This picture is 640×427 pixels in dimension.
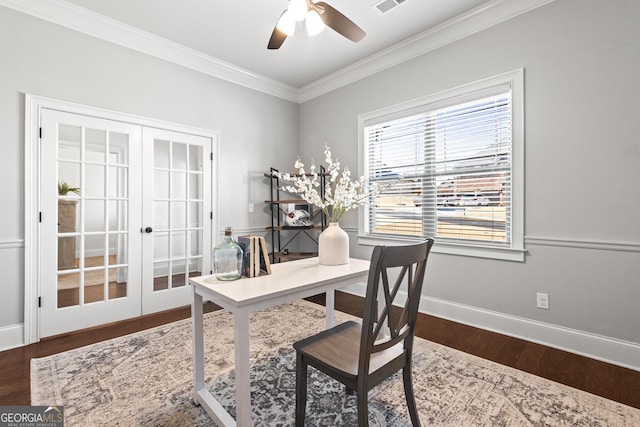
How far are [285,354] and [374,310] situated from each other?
136 cm

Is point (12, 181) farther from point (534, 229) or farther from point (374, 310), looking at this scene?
point (534, 229)

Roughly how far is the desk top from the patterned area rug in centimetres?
70

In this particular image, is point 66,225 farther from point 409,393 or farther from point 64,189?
point 409,393

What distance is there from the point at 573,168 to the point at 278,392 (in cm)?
269

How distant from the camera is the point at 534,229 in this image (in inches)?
99.8

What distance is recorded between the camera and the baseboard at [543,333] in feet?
7.03

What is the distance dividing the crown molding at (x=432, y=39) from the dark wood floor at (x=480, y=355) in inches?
110

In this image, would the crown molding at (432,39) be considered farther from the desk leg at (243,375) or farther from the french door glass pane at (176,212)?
the desk leg at (243,375)

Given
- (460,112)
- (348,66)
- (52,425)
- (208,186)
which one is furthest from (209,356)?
(348,66)

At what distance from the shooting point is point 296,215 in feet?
13.6

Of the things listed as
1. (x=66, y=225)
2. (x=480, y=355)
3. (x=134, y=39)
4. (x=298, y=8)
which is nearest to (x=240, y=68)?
(x=134, y=39)

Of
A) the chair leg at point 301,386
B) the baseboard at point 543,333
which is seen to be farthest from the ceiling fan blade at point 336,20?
the baseboard at point 543,333

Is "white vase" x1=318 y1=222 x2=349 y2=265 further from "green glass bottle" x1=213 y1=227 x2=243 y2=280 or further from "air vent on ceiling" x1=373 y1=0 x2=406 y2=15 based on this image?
"air vent on ceiling" x1=373 y1=0 x2=406 y2=15

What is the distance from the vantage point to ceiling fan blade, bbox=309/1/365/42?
196cm
